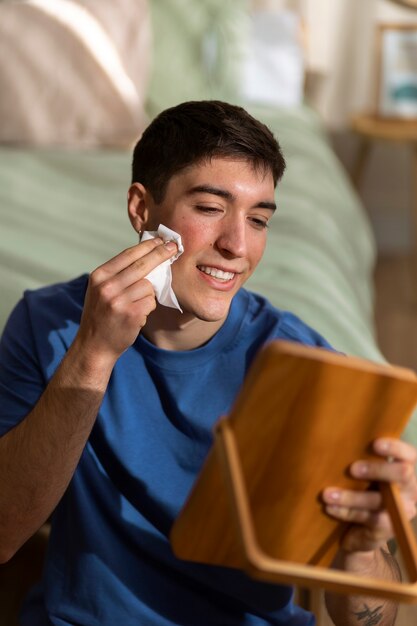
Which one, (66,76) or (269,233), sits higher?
(66,76)

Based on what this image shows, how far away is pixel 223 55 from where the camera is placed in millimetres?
3125

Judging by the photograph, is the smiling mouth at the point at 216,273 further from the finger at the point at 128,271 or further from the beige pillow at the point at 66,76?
the beige pillow at the point at 66,76

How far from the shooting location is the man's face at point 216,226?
3.78 feet

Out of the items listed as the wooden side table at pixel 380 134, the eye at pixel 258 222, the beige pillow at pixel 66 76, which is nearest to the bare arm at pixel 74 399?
the eye at pixel 258 222

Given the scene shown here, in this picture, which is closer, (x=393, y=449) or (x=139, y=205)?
(x=393, y=449)

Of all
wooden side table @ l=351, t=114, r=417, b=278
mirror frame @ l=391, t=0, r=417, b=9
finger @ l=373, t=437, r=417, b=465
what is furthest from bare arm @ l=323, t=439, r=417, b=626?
mirror frame @ l=391, t=0, r=417, b=9

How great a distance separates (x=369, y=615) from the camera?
3.74 feet

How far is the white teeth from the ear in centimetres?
11

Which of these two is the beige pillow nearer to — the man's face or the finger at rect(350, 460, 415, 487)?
the man's face

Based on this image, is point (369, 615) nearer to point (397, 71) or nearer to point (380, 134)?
point (380, 134)

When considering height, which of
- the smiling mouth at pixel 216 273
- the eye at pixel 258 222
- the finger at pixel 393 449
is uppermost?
the eye at pixel 258 222

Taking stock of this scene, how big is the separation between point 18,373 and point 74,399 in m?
0.15

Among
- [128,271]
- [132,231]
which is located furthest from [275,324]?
[132,231]

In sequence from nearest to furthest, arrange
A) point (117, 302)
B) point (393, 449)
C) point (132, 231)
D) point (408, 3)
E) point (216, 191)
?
point (393, 449)
point (117, 302)
point (216, 191)
point (132, 231)
point (408, 3)
